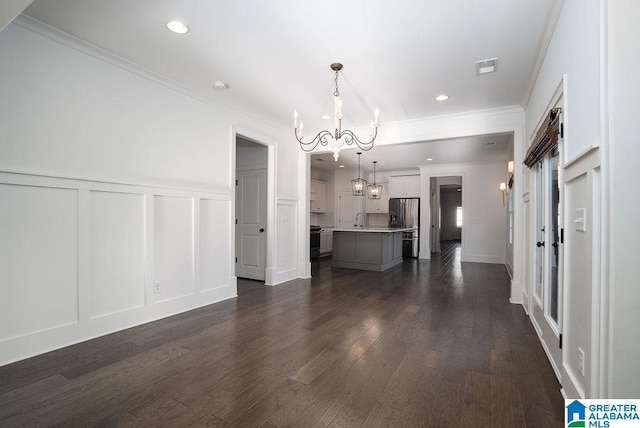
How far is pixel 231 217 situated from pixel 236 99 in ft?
5.16

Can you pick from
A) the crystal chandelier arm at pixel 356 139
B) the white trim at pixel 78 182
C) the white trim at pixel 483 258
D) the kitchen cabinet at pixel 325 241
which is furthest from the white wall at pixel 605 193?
the kitchen cabinet at pixel 325 241

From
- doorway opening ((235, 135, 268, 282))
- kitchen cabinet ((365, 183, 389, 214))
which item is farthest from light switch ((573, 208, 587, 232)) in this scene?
kitchen cabinet ((365, 183, 389, 214))

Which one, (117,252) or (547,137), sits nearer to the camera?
(547,137)

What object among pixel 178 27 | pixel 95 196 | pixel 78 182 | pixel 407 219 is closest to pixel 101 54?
pixel 178 27

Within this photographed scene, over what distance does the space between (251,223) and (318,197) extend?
13.2ft

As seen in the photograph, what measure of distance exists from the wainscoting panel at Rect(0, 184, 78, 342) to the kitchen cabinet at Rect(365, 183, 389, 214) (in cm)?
817

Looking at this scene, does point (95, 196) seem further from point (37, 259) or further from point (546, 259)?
point (546, 259)

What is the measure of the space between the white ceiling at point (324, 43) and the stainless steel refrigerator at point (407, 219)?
5.29 m

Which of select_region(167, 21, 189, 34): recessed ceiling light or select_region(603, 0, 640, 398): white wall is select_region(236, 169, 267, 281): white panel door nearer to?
select_region(167, 21, 189, 34): recessed ceiling light

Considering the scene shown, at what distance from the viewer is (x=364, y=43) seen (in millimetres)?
2604

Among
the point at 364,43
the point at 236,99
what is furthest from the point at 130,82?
the point at 364,43

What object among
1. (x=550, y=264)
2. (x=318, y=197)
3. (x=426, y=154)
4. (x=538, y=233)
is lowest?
(x=550, y=264)

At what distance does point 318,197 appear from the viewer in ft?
30.4

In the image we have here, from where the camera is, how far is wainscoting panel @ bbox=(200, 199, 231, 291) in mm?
3861
